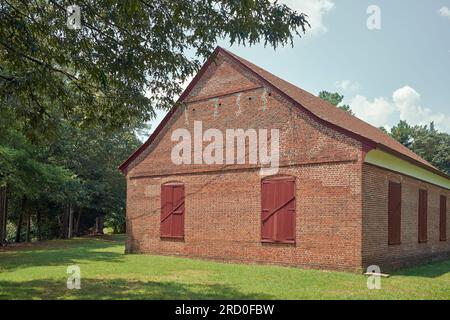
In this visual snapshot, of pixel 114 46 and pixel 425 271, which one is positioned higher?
pixel 114 46

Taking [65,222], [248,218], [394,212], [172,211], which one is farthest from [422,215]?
[65,222]

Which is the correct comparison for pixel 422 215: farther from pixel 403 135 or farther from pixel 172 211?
pixel 403 135

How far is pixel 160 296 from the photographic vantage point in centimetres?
901

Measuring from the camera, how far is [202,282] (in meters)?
11.2

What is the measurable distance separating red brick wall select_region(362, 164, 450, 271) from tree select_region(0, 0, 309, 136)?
6.73 m

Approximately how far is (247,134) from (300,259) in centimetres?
481

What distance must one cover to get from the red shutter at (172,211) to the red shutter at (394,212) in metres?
7.74

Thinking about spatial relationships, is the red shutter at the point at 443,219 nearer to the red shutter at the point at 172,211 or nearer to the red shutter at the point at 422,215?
the red shutter at the point at 422,215

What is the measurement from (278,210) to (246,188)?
1.60 metres

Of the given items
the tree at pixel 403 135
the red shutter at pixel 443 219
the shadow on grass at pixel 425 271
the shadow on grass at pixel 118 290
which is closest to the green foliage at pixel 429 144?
the tree at pixel 403 135

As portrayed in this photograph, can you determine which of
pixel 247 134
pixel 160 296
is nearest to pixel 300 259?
pixel 247 134

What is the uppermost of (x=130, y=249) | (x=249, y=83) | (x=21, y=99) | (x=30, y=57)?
(x=249, y=83)

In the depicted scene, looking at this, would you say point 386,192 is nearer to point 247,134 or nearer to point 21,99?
point 247,134

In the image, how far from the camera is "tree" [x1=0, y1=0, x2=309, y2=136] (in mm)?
7996
